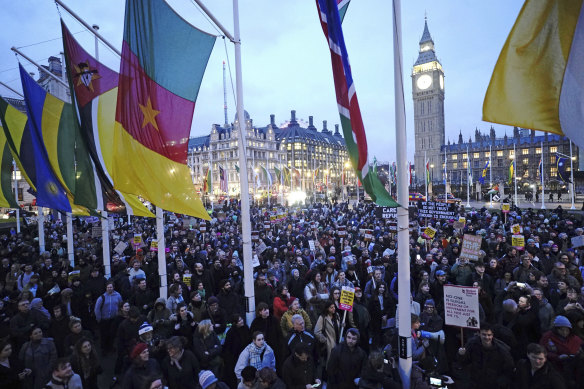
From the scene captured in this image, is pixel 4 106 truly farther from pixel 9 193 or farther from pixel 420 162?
pixel 420 162

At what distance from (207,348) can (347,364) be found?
6.77ft

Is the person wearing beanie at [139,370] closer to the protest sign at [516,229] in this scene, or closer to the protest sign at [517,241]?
the protest sign at [517,241]

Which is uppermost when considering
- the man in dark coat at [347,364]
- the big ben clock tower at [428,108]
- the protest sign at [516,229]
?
the big ben clock tower at [428,108]

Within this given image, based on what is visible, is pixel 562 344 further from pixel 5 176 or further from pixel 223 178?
pixel 223 178

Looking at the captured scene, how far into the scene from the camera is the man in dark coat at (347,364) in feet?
15.4

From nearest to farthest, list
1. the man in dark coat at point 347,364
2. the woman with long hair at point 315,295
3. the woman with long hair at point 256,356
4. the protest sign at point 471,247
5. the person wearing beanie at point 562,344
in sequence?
the person wearing beanie at point 562,344, the man in dark coat at point 347,364, the woman with long hair at point 256,356, the woman with long hair at point 315,295, the protest sign at point 471,247

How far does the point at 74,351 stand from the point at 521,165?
10620 centimetres

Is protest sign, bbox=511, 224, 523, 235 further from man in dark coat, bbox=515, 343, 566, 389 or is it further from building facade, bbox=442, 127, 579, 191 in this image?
building facade, bbox=442, 127, 579, 191

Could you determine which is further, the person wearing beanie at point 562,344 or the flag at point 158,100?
the flag at point 158,100

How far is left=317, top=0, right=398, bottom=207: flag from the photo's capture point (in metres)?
4.38

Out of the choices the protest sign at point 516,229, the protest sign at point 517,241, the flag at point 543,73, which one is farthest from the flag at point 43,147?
the protest sign at point 516,229

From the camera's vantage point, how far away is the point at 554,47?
347 centimetres

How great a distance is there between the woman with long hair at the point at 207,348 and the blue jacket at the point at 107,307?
2.95m

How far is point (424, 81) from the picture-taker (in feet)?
336
